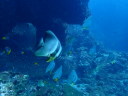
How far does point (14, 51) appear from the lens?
10.5 m

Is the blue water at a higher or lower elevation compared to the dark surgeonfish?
higher

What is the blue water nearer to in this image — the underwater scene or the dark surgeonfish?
the underwater scene

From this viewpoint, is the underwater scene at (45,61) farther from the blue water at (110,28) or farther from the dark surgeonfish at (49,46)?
the blue water at (110,28)

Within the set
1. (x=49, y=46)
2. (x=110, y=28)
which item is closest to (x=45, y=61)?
(x=49, y=46)

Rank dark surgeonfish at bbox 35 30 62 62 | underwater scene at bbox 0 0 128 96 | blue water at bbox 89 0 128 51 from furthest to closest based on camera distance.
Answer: blue water at bbox 89 0 128 51
underwater scene at bbox 0 0 128 96
dark surgeonfish at bbox 35 30 62 62

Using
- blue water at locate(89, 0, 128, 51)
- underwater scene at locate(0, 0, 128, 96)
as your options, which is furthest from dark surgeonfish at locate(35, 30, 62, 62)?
blue water at locate(89, 0, 128, 51)

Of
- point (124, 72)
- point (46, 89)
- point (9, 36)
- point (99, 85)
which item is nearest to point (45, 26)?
point (9, 36)

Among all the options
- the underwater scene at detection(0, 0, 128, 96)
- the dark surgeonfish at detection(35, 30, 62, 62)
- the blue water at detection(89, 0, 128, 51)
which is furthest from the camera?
the blue water at detection(89, 0, 128, 51)

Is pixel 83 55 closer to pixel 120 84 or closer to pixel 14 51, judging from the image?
pixel 120 84

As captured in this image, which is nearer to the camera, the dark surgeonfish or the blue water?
the dark surgeonfish

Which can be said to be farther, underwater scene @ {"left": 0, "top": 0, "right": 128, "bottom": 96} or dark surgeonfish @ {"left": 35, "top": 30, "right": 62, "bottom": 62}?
underwater scene @ {"left": 0, "top": 0, "right": 128, "bottom": 96}

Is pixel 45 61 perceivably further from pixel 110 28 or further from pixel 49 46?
pixel 110 28

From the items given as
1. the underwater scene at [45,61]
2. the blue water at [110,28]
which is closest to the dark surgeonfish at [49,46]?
the underwater scene at [45,61]

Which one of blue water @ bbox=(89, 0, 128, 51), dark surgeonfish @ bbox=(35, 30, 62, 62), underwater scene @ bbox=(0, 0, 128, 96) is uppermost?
blue water @ bbox=(89, 0, 128, 51)
